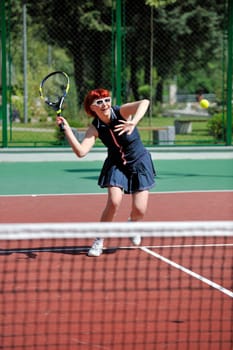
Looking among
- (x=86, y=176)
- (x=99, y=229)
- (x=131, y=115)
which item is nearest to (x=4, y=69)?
(x=86, y=176)

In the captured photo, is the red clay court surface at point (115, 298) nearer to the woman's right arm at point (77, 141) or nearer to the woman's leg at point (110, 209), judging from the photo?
the woman's leg at point (110, 209)

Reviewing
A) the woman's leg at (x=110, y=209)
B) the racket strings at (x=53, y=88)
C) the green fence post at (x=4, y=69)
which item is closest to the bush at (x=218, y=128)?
the racket strings at (x=53, y=88)

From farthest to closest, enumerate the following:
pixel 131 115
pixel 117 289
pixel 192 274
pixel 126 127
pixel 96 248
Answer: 1. pixel 96 248
2. pixel 131 115
3. pixel 126 127
4. pixel 192 274
5. pixel 117 289

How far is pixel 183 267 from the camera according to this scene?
25.2ft

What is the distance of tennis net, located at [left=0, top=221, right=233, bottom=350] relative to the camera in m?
5.48

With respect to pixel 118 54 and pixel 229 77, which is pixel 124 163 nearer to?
pixel 118 54

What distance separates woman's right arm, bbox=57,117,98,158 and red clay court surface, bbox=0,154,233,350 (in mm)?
1028

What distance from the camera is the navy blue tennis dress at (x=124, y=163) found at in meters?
8.20

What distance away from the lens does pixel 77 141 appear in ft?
26.1

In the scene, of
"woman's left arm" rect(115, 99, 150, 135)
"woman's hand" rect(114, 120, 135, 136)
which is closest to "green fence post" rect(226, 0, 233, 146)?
"woman's left arm" rect(115, 99, 150, 135)

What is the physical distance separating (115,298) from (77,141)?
73.7 inches

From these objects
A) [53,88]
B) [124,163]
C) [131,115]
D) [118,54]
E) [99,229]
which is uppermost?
[118,54]

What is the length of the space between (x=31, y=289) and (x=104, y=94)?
2.07 metres

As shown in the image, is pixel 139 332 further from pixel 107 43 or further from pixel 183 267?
pixel 107 43
